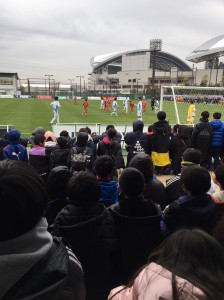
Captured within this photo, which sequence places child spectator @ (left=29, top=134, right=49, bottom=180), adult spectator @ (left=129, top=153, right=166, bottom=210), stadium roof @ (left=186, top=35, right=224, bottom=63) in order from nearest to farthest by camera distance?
adult spectator @ (left=129, top=153, right=166, bottom=210) → child spectator @ (left=29, top=134, right=49, bottom=180) → stadium roof @ (left=186, top=35, right=224, bottom=63)

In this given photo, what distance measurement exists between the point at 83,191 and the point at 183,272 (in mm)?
1408

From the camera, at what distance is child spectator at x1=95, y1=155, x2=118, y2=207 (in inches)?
138

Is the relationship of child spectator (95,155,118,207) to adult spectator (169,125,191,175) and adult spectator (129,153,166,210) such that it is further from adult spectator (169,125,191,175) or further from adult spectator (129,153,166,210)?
adult spectator (169,125,191,175)

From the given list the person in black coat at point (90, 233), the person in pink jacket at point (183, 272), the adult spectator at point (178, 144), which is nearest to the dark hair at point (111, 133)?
the adult spectator at point (178, 144)

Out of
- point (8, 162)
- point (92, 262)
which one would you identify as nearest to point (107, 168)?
point (92, 262)

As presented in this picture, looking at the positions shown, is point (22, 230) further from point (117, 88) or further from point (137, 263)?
point (117, 88)

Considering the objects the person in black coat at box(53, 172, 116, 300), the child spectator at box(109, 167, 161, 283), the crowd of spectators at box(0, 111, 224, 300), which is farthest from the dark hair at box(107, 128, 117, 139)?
the person in black coat at box(53, 172, 116, 300)

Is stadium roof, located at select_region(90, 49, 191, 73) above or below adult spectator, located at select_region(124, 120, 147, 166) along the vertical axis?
above

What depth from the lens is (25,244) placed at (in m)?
1.20

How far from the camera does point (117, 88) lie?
127688 millimetres

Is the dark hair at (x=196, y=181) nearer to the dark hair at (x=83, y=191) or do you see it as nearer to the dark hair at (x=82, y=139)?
the dark hair at (x=83, y=191)

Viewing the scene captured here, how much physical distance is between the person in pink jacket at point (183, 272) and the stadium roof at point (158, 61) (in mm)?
140626

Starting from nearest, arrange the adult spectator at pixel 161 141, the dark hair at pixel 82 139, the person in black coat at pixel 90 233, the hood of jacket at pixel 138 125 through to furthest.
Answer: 1. the person in black coat at pixel 90 233
2. the dark hair at pixel 82 139
3. the hood of jacket at pixel 138 125
4. the adult spectator at pixel 161 141

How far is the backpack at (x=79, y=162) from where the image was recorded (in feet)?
16.0
